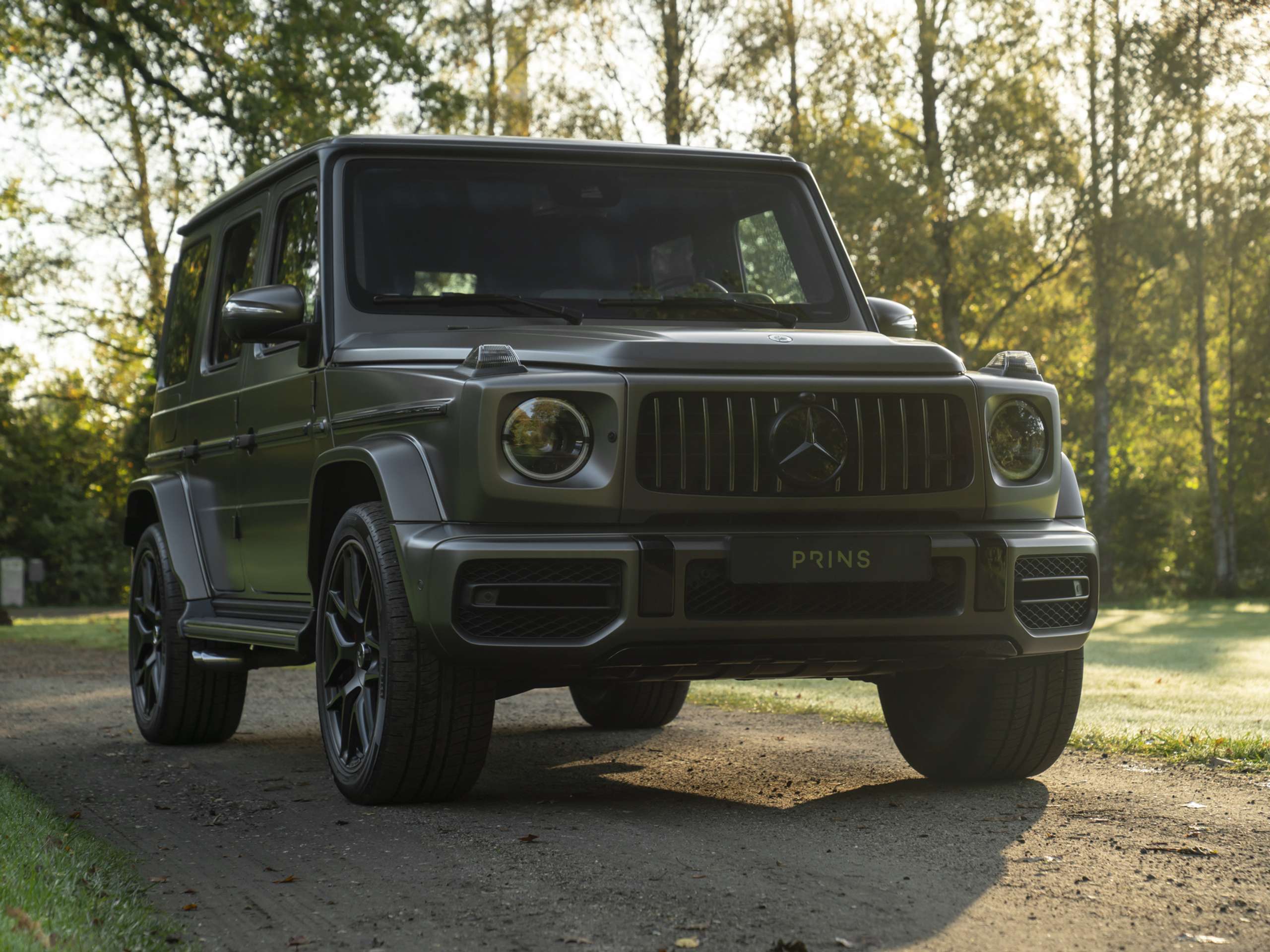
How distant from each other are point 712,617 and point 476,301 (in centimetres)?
165

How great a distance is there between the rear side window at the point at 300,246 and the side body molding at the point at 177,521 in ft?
4.52

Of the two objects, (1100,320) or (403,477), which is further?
(1100,320)

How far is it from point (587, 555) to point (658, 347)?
26.9 inches

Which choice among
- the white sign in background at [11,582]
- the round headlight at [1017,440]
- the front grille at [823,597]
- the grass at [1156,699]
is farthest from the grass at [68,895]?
the white sign in background at [11,582]

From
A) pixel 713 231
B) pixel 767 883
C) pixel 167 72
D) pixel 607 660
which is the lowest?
pixel 767 883

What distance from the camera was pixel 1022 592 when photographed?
5055mm

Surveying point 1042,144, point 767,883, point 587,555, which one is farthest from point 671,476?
point 1042,144

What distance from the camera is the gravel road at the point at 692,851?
3.66m

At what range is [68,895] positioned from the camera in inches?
151

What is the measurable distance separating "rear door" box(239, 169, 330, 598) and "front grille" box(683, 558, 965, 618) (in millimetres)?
1683

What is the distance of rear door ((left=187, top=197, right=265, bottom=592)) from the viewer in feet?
22.6

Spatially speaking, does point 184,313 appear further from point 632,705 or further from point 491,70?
point 491,70

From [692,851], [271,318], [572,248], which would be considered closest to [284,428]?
[271,318]

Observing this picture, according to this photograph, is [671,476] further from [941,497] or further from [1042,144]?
[1042,144]
